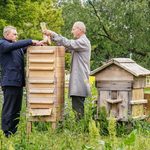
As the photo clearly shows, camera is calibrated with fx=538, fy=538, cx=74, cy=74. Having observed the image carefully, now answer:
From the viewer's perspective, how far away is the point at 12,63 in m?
8.38

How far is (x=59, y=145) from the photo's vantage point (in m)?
6.10

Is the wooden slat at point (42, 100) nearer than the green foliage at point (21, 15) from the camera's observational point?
Yes

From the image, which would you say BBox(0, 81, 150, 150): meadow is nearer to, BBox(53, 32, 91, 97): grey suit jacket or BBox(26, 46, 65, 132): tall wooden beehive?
BBox(26, 46, 65, 132): tall wooden beehive

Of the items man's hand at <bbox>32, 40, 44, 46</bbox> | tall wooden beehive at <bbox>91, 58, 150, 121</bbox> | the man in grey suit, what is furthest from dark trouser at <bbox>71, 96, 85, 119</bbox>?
man's hand at <bbox>32, 40, 44, 46</bbox>

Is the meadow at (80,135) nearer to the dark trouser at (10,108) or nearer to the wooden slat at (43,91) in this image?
the dark trouser at (10,108)

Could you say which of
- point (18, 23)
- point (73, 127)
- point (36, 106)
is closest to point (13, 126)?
point (36, 106)

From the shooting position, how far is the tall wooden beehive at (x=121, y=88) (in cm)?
877

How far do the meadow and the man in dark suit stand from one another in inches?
9.0

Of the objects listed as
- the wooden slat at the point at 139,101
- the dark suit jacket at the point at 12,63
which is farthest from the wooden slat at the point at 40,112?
the wooden slat at the point at 139,101

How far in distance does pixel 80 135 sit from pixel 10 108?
1.77 m

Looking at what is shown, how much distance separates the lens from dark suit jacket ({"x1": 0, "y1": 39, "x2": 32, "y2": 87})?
8289mm

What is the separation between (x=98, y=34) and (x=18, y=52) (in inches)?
1069

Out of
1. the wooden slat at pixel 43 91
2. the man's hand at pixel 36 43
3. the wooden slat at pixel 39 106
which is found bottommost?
the wooden slat at pixel 39 106

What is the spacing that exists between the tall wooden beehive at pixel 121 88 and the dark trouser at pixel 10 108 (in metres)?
1.37
